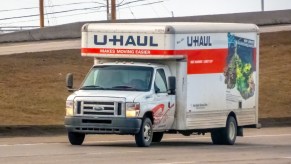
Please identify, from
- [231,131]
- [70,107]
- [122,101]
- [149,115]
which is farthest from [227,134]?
[70,107]

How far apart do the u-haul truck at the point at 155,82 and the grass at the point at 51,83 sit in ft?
25.1

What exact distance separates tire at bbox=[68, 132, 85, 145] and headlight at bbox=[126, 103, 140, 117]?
1636 mm

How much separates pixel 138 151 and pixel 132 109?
124cm

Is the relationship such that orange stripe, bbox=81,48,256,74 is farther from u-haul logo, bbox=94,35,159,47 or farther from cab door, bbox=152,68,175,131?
cab door, bbox=152,68,175,131

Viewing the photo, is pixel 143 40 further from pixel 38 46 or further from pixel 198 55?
pixel 38 46

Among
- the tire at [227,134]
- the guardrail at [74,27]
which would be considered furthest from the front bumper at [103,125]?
the guardrail at [74,27]

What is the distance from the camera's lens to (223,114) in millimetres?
27500

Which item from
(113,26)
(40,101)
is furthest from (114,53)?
(40,101)

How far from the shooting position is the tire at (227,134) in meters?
27.7

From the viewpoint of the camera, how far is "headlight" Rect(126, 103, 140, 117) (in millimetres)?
24484

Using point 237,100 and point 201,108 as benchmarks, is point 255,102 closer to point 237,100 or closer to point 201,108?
point 237,100

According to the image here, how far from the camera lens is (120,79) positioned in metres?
25.4

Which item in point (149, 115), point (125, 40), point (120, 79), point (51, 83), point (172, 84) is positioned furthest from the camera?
point (51, 83)

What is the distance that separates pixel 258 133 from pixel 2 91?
1066 centimetres
